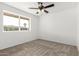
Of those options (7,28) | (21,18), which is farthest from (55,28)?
(7,28)

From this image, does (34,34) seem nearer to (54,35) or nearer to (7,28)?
(54,35)

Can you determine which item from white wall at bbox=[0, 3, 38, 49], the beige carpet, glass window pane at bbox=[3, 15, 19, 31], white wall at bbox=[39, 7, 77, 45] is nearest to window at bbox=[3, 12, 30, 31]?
glass window pane at bbox=[3, 15, 19, 31]

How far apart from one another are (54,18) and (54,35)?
4.42 feet

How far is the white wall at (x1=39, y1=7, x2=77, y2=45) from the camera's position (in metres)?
4.99

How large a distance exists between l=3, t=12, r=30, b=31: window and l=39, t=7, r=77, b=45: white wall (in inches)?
68.7

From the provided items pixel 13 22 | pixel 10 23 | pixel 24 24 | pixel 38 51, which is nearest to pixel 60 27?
pixel 24 24

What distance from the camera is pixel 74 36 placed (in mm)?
4914

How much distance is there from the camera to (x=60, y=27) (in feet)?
18.5

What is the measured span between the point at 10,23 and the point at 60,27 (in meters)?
3.46

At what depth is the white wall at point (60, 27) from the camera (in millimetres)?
4988

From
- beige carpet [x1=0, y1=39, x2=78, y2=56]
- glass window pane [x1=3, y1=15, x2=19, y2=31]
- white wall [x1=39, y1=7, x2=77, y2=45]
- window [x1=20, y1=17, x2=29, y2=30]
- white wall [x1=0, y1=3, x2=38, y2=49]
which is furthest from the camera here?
window [x1=20, y1=17, x2=29, y2=30]

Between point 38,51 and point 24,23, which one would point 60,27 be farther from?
point 38,51

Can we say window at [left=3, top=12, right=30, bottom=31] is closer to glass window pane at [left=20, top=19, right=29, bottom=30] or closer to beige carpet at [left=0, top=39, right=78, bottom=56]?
glass window pane at [left=20, top=19, right=29, bottom=30]

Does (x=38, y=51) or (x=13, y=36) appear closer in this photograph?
(x=38, y=51)
